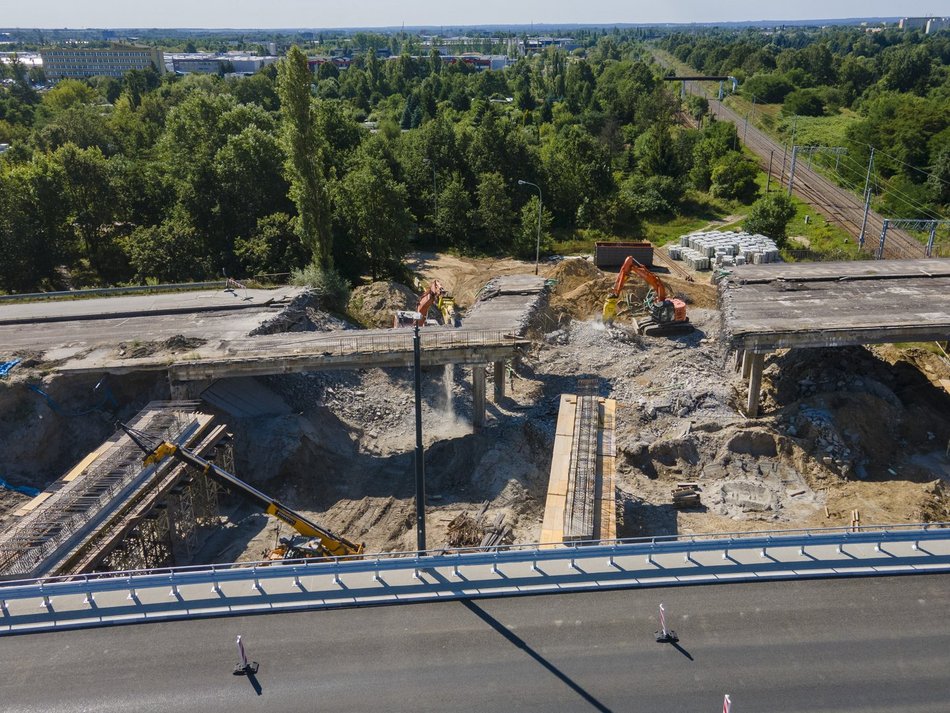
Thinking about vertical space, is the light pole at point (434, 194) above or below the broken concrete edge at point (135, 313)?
above

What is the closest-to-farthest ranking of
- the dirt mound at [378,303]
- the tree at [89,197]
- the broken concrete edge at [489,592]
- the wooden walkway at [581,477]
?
the broken concrete edge at [489,592], the wooden walkway at [581,477], the dirt mound at [378,303], the tree at [89,197]

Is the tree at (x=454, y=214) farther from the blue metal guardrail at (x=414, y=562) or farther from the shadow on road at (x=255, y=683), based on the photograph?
the shadow on road at (x=255, y=683)

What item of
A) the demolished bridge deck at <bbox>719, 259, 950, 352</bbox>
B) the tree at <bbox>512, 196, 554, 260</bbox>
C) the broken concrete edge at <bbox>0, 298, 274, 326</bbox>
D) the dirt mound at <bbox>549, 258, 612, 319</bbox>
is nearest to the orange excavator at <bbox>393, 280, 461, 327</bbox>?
the dirt mound at <bbox>549, 258, 612, 319</bbox>

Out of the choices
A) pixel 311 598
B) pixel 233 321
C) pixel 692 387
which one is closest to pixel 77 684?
pixel 311 598

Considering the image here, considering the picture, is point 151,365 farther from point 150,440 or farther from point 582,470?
point 582,470

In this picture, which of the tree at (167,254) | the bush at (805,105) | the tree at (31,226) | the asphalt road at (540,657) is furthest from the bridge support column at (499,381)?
the bush at (805,105)

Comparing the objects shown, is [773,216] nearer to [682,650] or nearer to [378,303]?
[378,303]

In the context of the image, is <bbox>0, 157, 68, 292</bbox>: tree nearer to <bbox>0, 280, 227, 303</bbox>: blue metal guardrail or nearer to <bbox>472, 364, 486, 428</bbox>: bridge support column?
<bbox>0, 280, 227, 303</bbox>: blue metal guardrail
